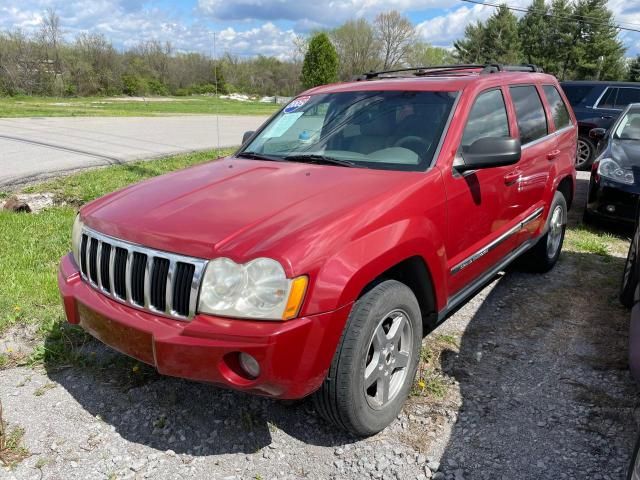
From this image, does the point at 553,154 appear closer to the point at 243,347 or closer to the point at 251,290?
the point at 251,290

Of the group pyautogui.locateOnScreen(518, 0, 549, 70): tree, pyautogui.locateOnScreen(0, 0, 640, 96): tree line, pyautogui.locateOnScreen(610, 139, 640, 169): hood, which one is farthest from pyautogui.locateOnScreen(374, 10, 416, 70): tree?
pyautogui.locateOnScreen(610, 139, 640, 169): hood

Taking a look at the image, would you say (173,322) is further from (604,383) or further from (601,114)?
(601,114)

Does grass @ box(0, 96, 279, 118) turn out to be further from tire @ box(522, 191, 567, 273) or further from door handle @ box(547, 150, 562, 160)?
door handle @ box(547, 150, 562, 160)

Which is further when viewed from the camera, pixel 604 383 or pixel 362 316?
pixel 604 383

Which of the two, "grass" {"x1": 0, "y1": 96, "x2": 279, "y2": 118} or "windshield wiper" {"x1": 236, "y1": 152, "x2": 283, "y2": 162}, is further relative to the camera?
"grass" {"x1": 0, "y1": 96, "x2": 279, "y2": 118}

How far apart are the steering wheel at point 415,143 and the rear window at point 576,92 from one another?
925 centimetres

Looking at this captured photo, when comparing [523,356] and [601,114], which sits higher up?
[601,114]

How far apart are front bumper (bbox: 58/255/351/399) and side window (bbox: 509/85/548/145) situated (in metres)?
2.55

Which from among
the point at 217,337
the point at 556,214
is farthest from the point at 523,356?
the point at 217,337

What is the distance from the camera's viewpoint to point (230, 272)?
7.08 ft

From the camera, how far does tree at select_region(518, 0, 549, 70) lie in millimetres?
51656

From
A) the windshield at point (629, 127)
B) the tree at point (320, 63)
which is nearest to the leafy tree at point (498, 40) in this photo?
the tree at point (320, 63)

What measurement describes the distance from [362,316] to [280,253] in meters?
0.50

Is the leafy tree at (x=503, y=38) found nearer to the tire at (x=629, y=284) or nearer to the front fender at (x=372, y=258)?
the tire at (x=629, y=284)
